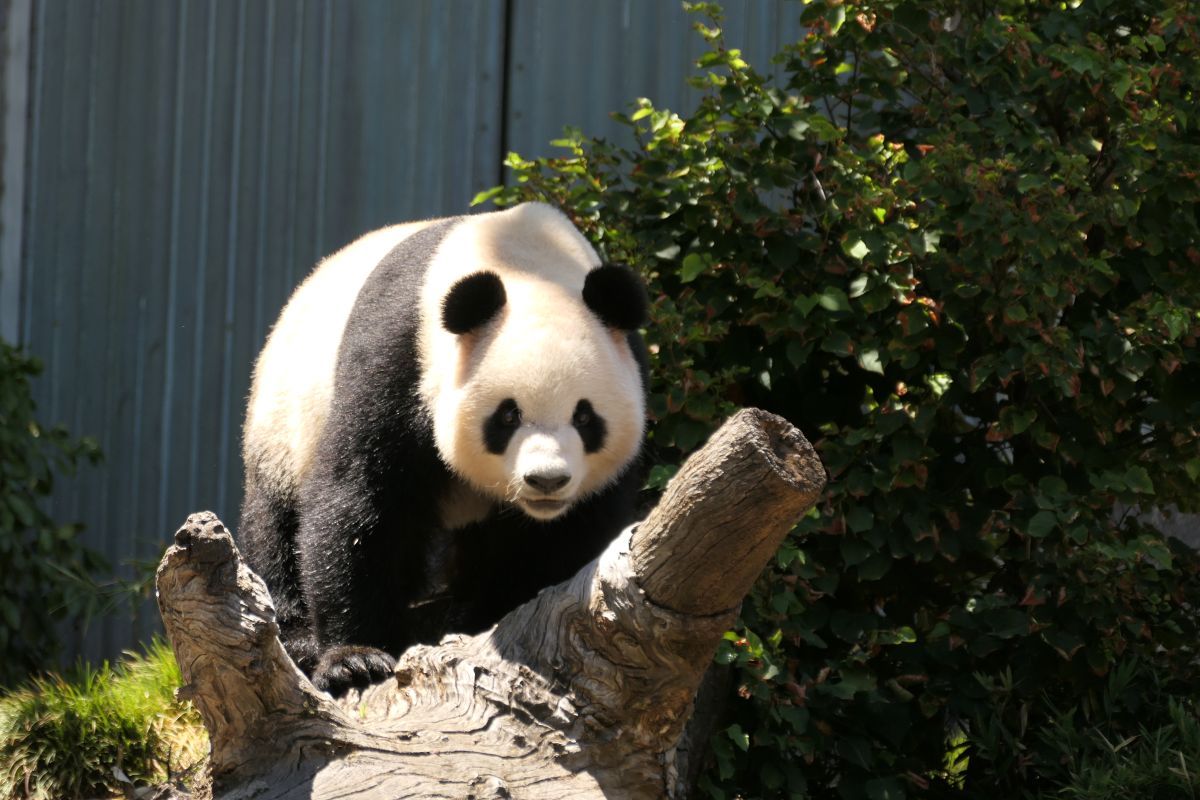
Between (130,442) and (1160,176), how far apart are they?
444cm

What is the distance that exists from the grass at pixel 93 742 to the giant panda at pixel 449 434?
0.78 m

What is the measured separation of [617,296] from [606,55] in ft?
8.75

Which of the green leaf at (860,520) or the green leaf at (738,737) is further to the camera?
the green leaf at (860,520)

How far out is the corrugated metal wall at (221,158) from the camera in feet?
20.3

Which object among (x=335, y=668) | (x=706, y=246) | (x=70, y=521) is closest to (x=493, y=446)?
(x=335, y=668)

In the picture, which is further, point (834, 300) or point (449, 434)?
point (834, 300)

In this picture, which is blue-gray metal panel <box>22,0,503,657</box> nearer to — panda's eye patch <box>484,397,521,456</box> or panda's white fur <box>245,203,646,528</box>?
panda's white fur <box>245,203,646,528</box>

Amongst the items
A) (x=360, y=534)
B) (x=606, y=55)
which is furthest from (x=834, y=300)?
(x=606, y=55)

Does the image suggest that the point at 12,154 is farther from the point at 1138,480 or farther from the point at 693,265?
the point at 1138,480

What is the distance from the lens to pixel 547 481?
3.43 m

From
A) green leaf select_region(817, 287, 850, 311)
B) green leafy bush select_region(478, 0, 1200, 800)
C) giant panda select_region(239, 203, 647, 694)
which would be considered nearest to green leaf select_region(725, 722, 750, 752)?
green leafy bush select_region(478, 0, 1200, 800)

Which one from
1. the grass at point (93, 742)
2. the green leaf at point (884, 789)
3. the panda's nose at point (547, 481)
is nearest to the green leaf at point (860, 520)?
the green leaf at point (884, 789)

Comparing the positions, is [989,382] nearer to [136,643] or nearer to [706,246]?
[706,246]

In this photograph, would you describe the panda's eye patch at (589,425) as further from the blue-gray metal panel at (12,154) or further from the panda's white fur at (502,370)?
the blue-gray metal panel at (12,154)
